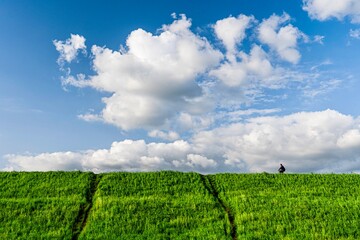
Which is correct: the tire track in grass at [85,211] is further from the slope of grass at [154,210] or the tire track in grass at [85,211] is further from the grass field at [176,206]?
the slope of grass at [154,210]

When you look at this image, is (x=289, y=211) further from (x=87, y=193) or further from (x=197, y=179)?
(x=87, y=193)

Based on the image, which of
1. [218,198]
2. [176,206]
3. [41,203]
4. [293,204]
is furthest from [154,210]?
[293,204]

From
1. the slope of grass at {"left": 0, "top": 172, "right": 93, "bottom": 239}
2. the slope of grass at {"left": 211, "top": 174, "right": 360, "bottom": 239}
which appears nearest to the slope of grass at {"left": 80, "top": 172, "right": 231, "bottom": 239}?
the slope of grass at {"left": 0, "top": 172, "right": 93, "bottom": 239}

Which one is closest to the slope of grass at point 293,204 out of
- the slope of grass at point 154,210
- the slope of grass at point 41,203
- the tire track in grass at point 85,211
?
the slope of grass at point 154,210

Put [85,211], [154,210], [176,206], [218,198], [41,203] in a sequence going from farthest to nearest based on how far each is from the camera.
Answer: [218,198]
[41,203]
[176,206]
[85,211]
[154,210]

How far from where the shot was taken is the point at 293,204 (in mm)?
25688

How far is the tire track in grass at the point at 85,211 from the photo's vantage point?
22862 mm

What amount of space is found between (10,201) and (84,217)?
16.4 feet

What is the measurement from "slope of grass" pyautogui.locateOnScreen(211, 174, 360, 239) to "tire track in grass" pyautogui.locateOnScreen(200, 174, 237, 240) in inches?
9.5

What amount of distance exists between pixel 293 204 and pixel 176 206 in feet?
22.2

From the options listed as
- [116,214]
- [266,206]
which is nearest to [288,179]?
[266,206]

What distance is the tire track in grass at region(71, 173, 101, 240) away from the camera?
22862mm

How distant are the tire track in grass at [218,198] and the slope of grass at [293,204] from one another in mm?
241

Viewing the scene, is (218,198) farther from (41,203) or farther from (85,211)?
(41,203)
